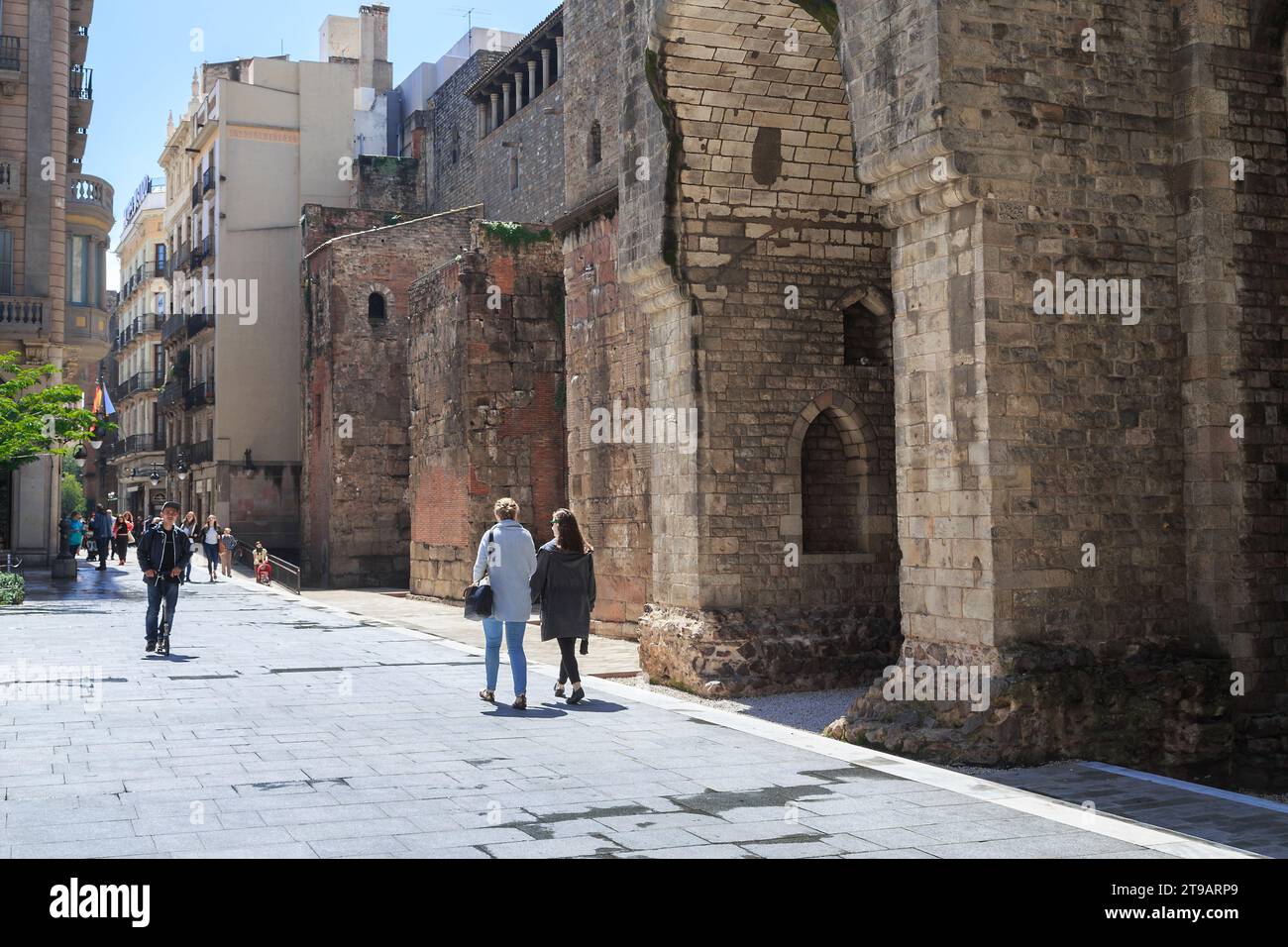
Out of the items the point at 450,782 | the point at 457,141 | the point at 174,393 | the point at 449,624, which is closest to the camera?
the point at 450,782

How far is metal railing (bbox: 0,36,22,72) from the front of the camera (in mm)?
28375

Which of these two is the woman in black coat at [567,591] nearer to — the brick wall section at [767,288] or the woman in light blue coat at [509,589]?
the woman in light blue coat at [509,589]

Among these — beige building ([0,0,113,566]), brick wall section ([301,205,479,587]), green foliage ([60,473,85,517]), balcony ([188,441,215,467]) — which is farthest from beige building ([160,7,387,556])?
green foliage ([60,473,85,517])

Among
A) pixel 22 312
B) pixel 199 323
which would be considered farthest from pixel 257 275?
pixel 22 312

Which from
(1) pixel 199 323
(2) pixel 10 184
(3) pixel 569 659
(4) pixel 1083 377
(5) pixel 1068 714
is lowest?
(5) pixel 1068 714

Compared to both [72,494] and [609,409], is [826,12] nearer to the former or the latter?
[609,409]

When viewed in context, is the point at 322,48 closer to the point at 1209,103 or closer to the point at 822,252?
the point at 822,252

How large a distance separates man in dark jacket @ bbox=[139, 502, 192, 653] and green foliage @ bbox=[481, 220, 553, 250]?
9.82 meters

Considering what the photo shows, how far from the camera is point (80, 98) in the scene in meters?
33.1

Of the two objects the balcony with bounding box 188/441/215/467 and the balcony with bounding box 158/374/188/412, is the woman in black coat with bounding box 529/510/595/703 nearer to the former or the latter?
the balcony with bounding box 188/441/215/467

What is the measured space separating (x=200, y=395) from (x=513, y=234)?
2257 centimetres

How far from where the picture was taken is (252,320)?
39469mm

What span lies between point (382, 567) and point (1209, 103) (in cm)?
2444

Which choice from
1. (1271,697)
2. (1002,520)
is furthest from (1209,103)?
(1271,697)
